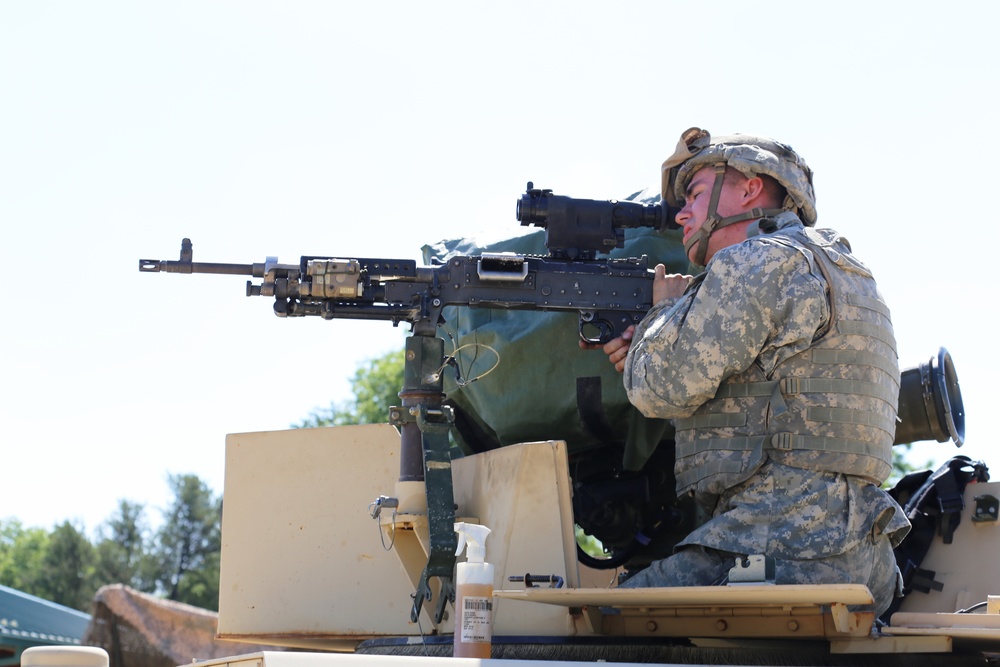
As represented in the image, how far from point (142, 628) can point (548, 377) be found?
23.0 ft

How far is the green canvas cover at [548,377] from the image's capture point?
5.14 meters

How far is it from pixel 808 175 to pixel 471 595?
2.14m

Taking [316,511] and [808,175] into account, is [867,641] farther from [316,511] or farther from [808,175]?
[316,511]

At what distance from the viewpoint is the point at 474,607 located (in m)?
3.52

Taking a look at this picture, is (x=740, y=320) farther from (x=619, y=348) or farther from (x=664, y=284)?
(x=664, y=284)

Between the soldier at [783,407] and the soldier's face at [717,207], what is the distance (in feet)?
0.87

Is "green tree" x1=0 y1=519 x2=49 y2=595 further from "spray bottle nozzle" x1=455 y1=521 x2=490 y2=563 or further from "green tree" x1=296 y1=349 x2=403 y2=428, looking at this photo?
"spray bottle nozzle" x1=455 y1=521 x2=490 y2=563

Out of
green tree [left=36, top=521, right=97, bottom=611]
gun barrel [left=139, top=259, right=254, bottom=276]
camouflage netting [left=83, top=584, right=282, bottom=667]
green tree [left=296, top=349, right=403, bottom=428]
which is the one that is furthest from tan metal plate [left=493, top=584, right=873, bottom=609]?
green tree [left=36, top=521, right=97, bottom=611]

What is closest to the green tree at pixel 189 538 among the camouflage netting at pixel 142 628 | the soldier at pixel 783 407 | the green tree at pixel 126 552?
the green tree at pixel 126 552

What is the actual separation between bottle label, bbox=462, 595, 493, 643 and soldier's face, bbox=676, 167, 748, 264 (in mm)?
1720

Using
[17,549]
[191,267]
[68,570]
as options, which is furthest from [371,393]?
[17,549]

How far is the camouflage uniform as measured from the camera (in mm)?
4047

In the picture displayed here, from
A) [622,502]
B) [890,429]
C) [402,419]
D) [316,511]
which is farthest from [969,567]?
[316,511]

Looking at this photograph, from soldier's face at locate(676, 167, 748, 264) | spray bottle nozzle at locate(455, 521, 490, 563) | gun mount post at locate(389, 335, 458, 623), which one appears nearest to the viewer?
spray bottle nozzle at locate(455, 521, 490, 563)
